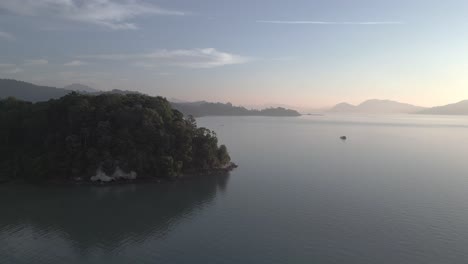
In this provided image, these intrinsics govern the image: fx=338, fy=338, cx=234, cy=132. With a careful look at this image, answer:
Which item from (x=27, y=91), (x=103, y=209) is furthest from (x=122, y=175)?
(x=27, y=91)

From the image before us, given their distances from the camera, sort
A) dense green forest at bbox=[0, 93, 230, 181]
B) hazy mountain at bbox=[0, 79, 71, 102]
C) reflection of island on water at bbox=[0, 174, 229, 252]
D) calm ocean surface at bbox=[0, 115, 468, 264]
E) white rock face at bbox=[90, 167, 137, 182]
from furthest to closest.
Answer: hazy mountain at bbox=[0, 79, 71, 102]
dense green forest at bbox=[0, 93, 230, 181]
white rock face at bbox=[90, 167, 137, 182]
reflection of island on water at bbox=[0, 174, 229, 252]
calm ocean surface at bbox=[0, 115, 468, 264]

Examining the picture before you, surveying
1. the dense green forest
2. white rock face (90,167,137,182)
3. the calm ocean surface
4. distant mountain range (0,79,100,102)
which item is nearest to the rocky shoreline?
white rock face (90,167,137,182)

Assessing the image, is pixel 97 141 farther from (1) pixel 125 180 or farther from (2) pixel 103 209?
(2) pixel 103 209

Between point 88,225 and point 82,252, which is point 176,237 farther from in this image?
point 88,225

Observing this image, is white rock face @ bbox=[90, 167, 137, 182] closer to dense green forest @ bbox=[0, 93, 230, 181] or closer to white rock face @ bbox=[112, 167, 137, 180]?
white rock face @ bbox=[112, 167, 137, 180]

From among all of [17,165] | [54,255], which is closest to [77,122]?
[17,165]
